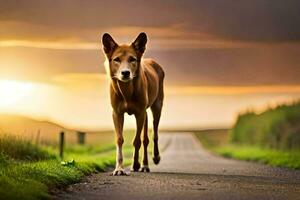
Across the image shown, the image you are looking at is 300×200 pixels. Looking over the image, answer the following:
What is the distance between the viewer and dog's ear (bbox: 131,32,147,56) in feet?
54.6

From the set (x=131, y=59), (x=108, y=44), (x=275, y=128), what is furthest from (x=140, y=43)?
(x=275, y=128)

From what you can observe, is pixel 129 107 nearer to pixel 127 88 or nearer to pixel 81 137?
pixel 127 88

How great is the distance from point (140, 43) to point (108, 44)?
2.10 ft

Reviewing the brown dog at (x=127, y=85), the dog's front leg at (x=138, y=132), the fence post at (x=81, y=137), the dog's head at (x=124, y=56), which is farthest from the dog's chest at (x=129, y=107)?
the fence post at (x=81, y=137)

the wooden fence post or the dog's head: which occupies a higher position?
the wooden fence post

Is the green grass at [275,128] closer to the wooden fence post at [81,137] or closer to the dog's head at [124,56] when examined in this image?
the wooden fence post at [81,137]

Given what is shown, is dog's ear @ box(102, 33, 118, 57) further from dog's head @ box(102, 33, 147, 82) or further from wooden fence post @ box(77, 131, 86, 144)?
wooden fence post @ box(77, 131, 86, 144)

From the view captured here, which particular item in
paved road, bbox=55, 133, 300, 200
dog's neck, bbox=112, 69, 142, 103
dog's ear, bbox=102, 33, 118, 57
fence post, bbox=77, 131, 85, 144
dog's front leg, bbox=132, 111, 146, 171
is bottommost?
paved road, bbox=55, 133, 300, 200

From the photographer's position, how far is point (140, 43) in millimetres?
16703

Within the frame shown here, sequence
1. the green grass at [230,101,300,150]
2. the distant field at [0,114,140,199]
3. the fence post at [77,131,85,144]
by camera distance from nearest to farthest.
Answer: the distant field at [0,114,140,199], the green grass at [230,101,300,150], the fence post at [77,131,85,144]

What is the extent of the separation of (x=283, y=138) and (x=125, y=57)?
19518 mm

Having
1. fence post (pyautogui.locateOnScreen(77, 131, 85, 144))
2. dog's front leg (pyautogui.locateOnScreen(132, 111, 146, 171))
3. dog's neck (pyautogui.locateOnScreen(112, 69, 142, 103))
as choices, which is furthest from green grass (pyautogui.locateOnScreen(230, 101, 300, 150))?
dog's neck (pyautogui.locateOnScreen(112, 69, 142, 103))

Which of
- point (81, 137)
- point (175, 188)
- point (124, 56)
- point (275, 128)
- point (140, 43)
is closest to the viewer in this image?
point (175, 188)

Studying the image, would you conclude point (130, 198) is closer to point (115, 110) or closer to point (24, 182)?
point (24, 182)
